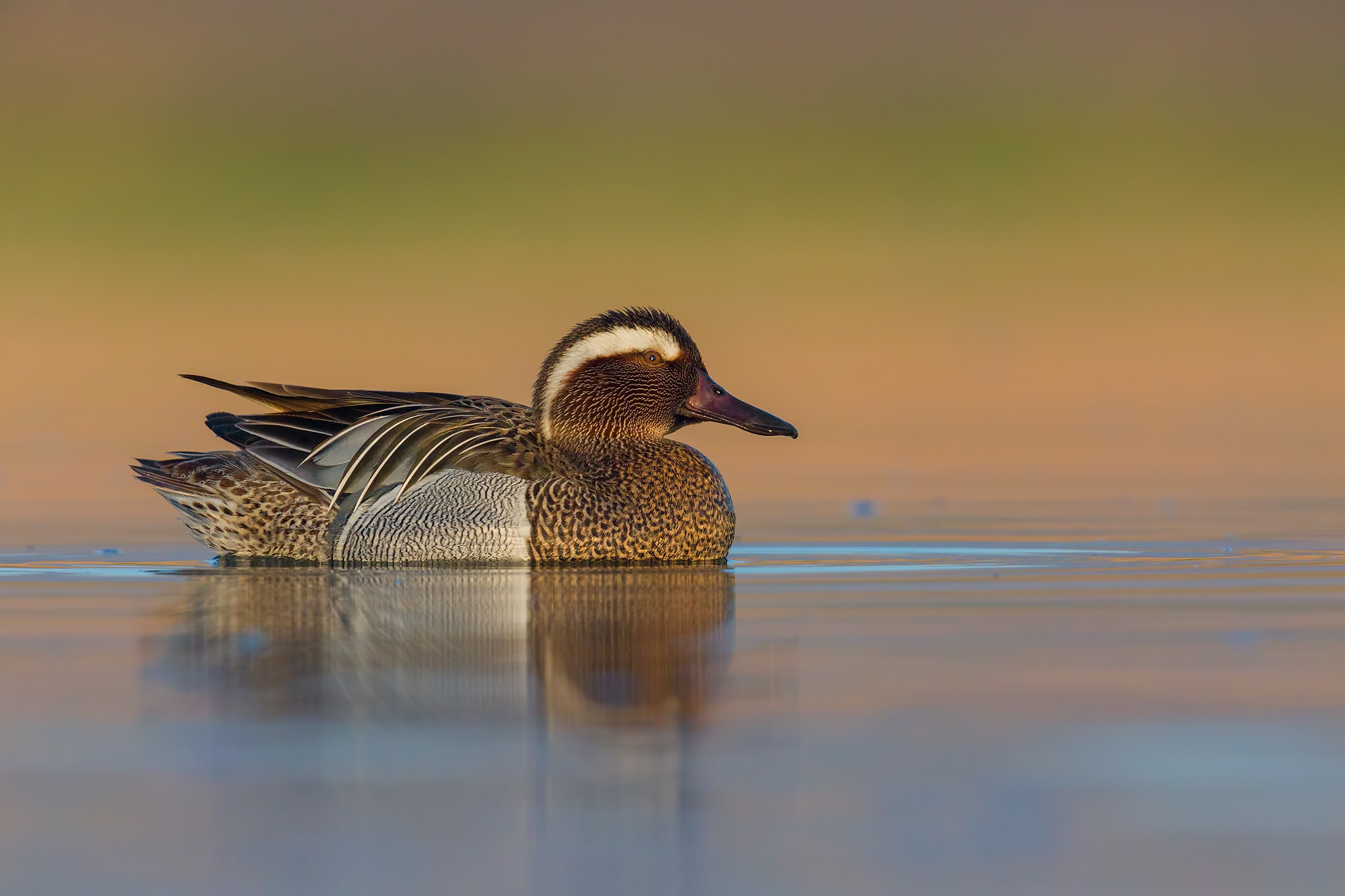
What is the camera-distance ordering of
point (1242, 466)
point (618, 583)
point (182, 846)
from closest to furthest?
point (182, 846), point (618, 583), point (1242, 466)

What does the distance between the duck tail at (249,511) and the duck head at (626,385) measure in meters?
1.13

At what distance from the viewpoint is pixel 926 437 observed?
A: 14875 mm

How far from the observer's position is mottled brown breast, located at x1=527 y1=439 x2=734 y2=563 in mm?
8195

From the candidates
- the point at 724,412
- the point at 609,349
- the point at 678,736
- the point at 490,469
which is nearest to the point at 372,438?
the point at 490,469

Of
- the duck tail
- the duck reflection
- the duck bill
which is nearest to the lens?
the duck reflection

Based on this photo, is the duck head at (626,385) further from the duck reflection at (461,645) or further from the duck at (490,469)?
the duck reflection at (461,645)

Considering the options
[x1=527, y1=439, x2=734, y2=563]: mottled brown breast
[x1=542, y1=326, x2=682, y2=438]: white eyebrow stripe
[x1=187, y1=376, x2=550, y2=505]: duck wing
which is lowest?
[x1=527, y1=439, x2=734, y2=563]: mottled brown breast

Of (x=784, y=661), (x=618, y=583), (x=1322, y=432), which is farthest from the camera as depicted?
(x=1322, y=432)

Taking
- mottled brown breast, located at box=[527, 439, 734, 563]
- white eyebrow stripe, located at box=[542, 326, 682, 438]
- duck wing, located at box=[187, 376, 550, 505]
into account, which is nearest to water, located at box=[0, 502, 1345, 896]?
mottled brown breast, located at box=[527, 439, 734, 563]

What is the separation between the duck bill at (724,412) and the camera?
8.91 m

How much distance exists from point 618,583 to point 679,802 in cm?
353

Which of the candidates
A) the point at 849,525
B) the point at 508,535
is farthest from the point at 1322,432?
the point at 508,535

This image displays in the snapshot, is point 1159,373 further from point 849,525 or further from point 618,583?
point 618,583

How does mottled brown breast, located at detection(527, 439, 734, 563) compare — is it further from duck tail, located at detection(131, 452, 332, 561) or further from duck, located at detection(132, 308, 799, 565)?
duck tail, located at detection(131, 452, 332, 561)
